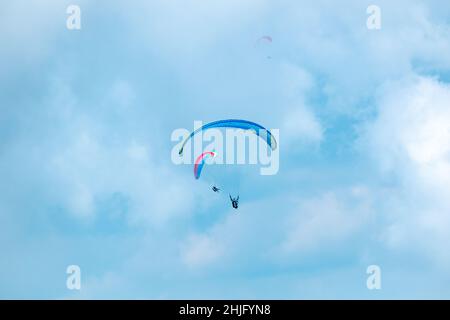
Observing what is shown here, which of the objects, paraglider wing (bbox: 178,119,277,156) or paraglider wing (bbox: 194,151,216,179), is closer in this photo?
paraglider wing (bbox: 178,119,277,156)

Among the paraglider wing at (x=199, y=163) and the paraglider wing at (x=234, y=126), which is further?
the paraglider wing at (x=199, y=163)

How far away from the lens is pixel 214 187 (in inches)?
2564

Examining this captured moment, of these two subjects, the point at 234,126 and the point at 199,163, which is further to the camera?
the point at 199,163

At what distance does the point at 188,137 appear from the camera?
6262 centimetres
